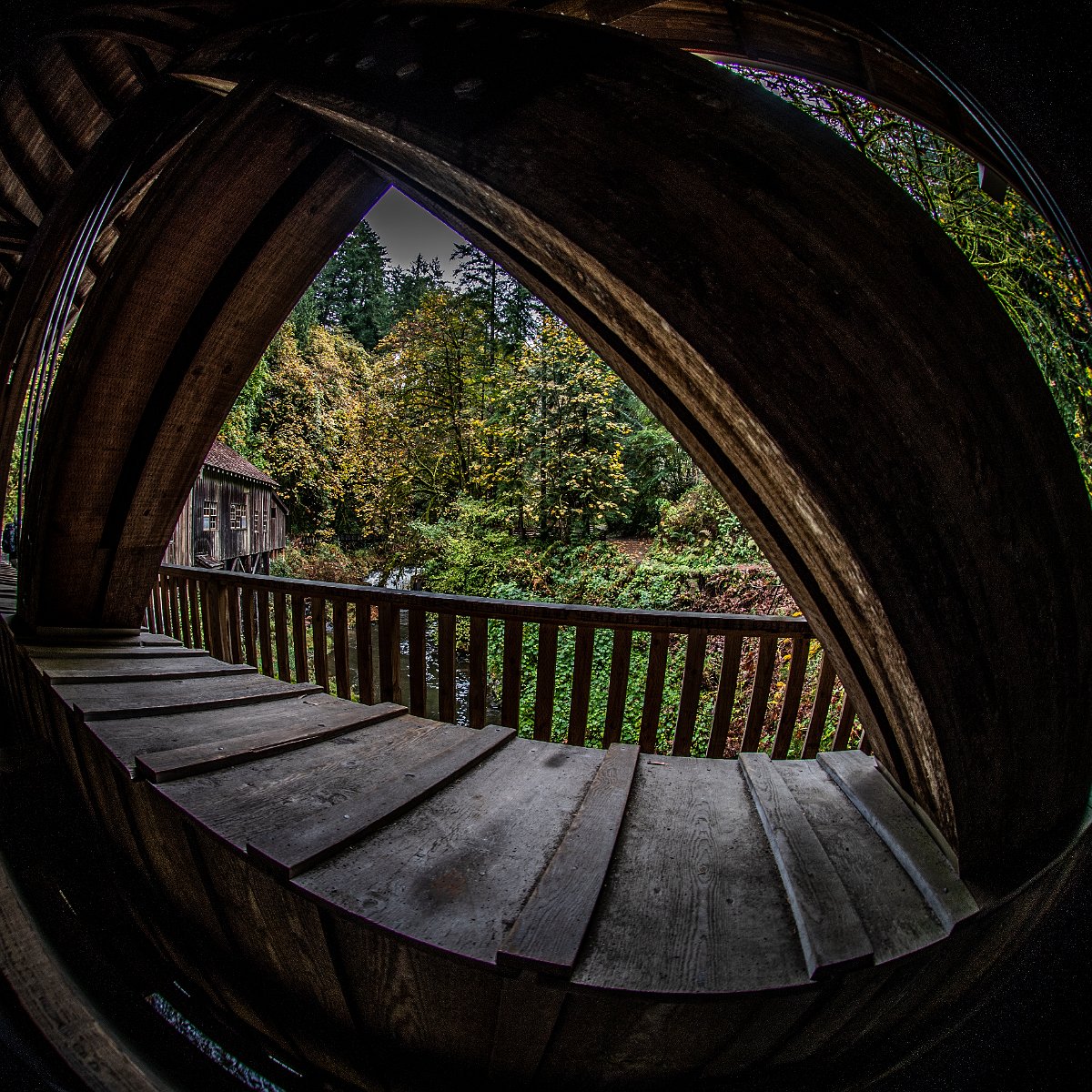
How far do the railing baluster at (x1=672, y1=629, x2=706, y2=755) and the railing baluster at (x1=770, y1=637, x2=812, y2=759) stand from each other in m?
0.46

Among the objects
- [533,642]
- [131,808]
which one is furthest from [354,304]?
[131,808]

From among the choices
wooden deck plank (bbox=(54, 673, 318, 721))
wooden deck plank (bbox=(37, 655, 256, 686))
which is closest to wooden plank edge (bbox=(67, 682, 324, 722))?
wooden deck plank (bbox=(54, 673, 318, 721))

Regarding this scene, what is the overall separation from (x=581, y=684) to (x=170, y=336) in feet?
8.48

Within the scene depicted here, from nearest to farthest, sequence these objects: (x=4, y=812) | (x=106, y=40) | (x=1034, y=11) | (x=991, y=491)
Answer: (x=1034, y=11), (x=991, y=491), (x=4, y=812), (x=106, y=40)

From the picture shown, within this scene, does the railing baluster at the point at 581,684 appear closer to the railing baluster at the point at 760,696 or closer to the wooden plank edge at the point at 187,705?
the railing baluster at the point at 760,696

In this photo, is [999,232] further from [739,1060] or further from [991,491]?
[739,1060]

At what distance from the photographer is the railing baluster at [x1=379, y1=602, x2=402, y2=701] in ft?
9.73

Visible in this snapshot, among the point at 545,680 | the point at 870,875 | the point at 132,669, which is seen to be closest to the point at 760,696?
the point at 545,680

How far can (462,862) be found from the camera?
96 cm

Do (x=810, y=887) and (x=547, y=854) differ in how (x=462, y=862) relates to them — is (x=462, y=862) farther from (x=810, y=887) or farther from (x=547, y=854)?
(x=810, y=887)

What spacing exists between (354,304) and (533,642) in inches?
1198

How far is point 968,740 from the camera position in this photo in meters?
0.77

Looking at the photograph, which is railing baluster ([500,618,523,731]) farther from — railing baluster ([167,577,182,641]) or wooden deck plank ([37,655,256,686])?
railing baluster ([167,577,182,641])

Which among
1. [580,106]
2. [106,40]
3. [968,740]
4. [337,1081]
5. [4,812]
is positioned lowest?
[337,1081]
